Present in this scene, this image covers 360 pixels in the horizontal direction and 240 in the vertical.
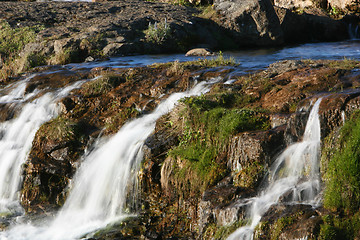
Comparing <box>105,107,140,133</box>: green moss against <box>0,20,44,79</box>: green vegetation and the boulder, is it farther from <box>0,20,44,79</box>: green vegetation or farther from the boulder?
the boulder

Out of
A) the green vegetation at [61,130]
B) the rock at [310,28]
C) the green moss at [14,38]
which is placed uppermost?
the green moss at [14,38]

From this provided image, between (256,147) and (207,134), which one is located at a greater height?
(207,134)

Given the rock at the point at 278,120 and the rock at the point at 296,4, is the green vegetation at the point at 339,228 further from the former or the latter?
the rock at the point at 296,4

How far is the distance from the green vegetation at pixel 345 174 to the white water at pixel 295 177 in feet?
1.13

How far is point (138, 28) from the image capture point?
25188 mm

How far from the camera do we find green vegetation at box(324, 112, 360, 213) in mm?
6633

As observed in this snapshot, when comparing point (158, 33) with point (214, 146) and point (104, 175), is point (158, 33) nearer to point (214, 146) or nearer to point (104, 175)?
point (104, 175)

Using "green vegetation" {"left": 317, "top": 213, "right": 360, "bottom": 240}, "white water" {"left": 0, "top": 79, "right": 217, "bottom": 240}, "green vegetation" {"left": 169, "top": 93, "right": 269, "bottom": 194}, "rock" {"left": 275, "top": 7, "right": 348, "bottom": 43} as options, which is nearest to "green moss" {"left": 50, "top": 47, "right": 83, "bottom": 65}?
"white water" {"left": 0, "top": 79, "right": 217, "bottom": 240}

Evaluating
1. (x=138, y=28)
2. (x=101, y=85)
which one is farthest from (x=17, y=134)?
(x=138, y=28)

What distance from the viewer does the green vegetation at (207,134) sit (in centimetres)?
862

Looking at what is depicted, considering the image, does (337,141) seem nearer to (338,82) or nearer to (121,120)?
(338,82)

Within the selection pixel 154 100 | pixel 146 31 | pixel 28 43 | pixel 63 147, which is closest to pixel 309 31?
pixel 146 31

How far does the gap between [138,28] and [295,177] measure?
19.1 metres

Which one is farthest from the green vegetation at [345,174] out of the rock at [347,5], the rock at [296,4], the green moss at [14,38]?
the rock at [296,4]
